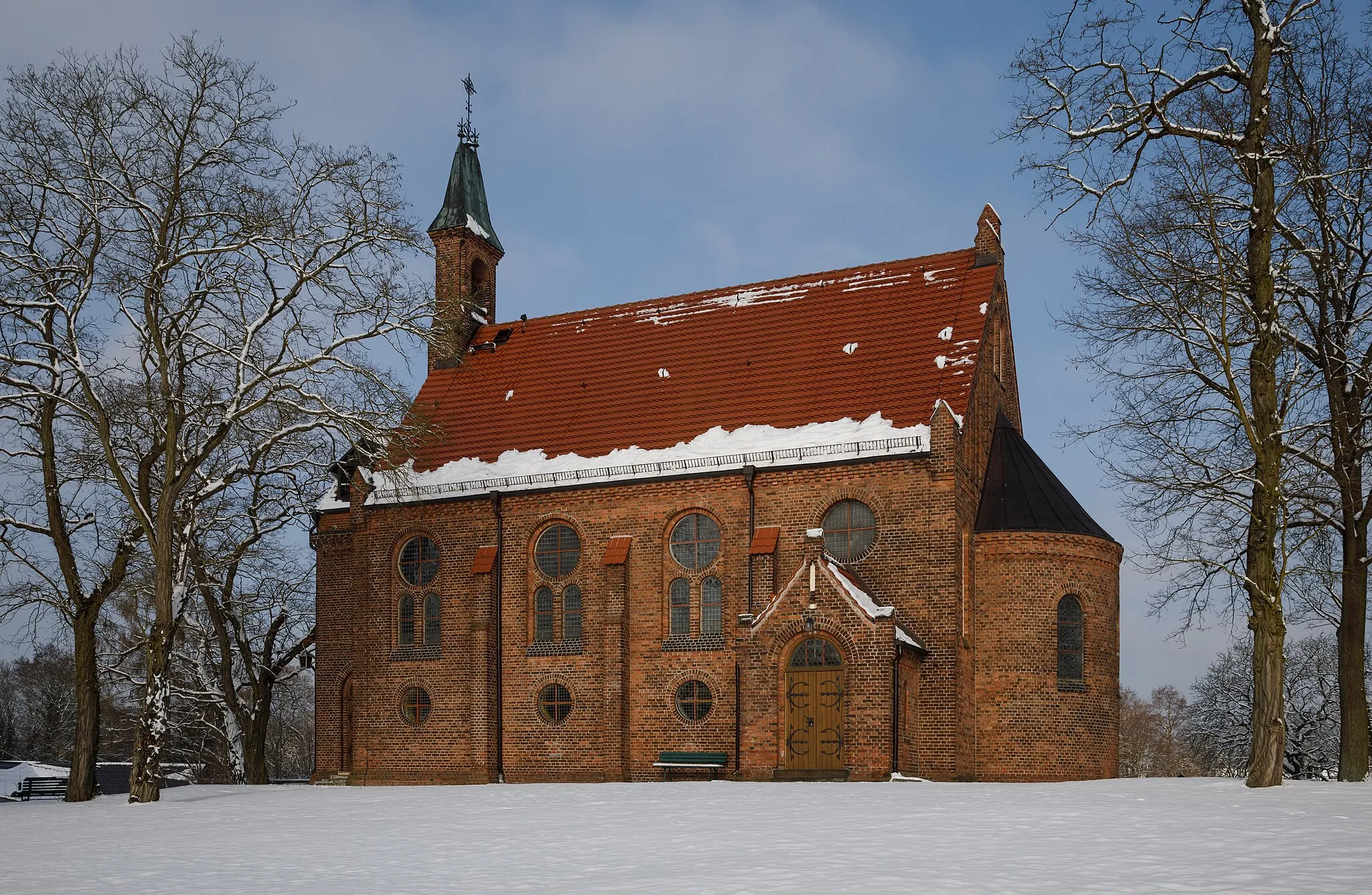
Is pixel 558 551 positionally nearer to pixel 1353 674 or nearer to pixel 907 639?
pixel 907 639

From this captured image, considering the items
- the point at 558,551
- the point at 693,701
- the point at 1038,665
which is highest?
the point at 558,551

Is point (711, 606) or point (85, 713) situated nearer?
point (85, 713)

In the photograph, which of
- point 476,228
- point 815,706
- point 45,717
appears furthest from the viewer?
point 45,717

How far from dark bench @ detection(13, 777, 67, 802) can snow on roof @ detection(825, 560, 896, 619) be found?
54.0 feet

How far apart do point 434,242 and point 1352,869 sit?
30729mm

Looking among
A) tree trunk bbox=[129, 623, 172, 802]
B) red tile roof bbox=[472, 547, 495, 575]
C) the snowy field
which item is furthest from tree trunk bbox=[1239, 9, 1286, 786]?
tree trunk bbox=[129, 623, 172, 802]

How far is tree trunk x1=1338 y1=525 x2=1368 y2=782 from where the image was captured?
20.9 metres

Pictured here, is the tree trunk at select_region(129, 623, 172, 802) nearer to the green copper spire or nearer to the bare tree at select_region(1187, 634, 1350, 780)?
the green copper spire

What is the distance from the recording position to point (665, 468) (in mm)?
27875

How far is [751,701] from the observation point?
A: 2453cm

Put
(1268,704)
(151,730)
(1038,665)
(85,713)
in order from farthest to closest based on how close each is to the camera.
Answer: (1038,665)
(85,713)
(151,730)
(1268,704)

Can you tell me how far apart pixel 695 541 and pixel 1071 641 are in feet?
25.1

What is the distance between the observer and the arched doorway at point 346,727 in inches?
1219

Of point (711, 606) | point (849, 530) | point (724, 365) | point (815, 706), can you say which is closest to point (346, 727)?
point (711, 606)
